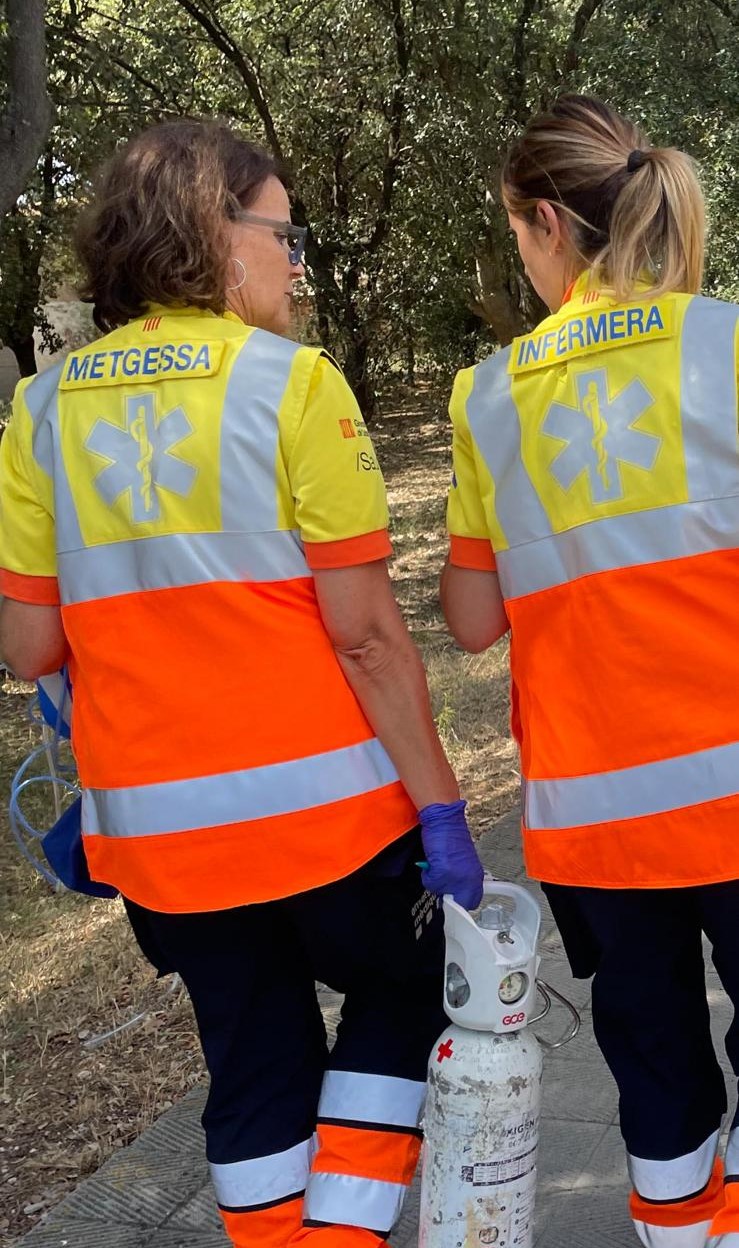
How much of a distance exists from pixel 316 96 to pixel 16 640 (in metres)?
15.2

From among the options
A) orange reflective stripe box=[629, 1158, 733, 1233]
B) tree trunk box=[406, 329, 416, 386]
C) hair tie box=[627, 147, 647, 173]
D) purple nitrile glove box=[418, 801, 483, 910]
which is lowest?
tree trunk box=[406, 329, 416, 386]

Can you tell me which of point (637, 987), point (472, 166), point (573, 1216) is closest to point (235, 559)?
point (637, 987)


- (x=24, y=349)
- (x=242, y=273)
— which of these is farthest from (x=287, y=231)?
(x=24, y=349)

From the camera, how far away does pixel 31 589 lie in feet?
7.23

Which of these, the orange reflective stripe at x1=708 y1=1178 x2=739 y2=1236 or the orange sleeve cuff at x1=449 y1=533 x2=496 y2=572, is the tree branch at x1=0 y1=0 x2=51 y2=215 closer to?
the orange sleeve cuff at x1=449 y1=533 x2=496 y2=572

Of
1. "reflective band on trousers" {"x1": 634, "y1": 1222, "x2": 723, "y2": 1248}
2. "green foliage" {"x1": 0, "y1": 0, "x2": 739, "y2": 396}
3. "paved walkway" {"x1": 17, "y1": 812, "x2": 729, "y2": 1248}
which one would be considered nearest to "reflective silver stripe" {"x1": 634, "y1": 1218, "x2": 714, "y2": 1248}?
"reflective band on trousers" {"x1": 634, "y1": 1222, "x2": 723, "y2": 1248}

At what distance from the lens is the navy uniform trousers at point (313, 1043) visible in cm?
215

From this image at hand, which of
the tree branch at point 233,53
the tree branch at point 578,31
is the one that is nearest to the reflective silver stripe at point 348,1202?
the tree branch at point 578,31

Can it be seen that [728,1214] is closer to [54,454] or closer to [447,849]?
[447,849]

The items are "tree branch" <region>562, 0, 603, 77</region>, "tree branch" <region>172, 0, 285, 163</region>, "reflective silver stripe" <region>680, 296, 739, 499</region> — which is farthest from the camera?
"tree branch" <region>172, 0, 285, 163</region>

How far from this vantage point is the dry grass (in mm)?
3273

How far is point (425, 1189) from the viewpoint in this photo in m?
2.14

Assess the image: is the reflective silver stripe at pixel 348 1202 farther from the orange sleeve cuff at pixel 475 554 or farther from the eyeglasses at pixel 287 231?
the eyeglasses at pixel 287 231

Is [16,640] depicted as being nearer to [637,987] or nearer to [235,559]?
[235,559]
